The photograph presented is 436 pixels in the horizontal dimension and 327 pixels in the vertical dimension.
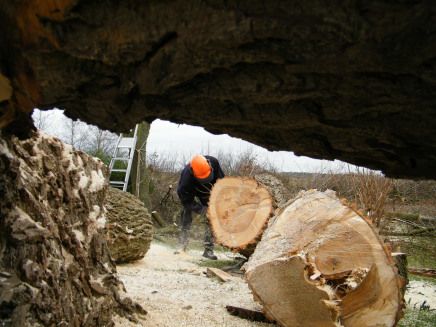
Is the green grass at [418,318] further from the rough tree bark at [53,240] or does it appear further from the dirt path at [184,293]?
the rough tree bark at [53,240]

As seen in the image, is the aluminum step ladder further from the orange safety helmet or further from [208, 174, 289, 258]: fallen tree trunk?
[208, 174, 289, 258]: fallen tree trunk

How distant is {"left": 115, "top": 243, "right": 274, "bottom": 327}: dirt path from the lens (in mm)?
3258

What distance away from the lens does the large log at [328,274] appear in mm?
3031

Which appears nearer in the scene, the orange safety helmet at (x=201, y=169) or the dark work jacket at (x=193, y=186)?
the orange safety helmet at (x=201, y=169)

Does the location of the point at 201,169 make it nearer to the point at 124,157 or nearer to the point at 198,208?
the point at 198,208

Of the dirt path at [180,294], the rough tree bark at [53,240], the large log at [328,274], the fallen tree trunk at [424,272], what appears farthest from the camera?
the fallen tree trunk at [424,272]

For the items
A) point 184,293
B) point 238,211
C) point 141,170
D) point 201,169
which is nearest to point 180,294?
point 184,293

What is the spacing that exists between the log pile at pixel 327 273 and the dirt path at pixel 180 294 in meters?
0.47

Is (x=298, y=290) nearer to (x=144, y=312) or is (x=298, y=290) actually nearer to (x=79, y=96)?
(x=144, y=312)

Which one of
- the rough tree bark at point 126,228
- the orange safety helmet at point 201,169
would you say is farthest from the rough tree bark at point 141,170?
the rough tree bark at point 126,228

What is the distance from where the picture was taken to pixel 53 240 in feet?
7.21

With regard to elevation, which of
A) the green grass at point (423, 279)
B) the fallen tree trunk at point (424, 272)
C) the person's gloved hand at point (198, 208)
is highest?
the person's gloved hand at point (198, 208)

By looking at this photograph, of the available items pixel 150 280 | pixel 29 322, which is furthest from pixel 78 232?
pixel 150 280

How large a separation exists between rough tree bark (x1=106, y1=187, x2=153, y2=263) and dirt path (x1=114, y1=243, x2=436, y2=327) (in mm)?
181
